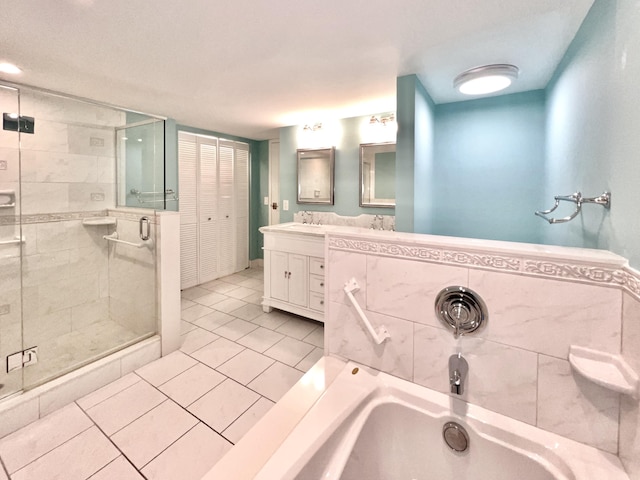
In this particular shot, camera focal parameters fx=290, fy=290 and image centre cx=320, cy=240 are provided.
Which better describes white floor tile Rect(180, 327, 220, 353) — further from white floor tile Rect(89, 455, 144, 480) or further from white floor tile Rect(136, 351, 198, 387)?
white floor tile Rect(89, 455, 144, 480)

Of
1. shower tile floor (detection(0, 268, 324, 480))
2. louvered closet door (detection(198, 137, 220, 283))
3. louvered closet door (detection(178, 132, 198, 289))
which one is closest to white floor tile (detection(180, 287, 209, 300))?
louvered closet door (detection(178, 132, 198, 289))

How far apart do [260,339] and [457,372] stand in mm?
Result: 1824

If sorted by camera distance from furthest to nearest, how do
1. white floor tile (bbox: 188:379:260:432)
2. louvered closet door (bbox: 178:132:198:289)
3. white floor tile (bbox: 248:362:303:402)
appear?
louvered closet door (bbox: 178:132:198:289) → white floor tile (bbox: 248:362:303:402) → white floor tile (bbox: 188:379:260:432)

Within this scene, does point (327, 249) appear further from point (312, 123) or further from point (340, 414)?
point (312, 123)

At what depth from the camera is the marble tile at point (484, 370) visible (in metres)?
1.07

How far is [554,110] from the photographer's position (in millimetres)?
2068

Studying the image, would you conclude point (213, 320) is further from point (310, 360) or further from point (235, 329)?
point (310, 360)

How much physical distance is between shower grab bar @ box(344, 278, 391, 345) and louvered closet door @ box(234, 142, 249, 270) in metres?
3.49

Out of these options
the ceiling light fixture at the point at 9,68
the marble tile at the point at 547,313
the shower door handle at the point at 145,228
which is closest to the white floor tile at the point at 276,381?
the marble tile at the point at 547,313

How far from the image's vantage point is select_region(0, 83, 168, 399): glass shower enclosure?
2.07 metres

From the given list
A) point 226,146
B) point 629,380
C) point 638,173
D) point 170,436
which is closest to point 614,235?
point 638,173

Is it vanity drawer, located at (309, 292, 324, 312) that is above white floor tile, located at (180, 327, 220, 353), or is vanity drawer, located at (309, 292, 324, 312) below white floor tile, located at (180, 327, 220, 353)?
above

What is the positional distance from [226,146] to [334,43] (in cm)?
296

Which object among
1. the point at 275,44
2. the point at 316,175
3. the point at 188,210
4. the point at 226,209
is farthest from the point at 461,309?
the point at 226,209
